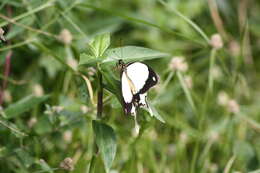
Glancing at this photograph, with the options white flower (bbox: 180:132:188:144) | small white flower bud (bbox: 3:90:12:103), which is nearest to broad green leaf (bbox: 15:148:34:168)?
small white flower bud (bbox: 3:90:12:103)

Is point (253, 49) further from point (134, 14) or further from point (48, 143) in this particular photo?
point (48, 143)

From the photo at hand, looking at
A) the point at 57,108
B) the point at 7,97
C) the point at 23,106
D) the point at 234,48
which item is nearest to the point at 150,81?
the point at 57,108

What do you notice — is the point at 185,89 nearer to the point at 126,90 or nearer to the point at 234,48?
the point at 126,90

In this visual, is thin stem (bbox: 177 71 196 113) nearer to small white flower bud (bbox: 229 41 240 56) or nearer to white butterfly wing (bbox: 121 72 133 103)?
white butterfly wing (bbox: 121 72 133 103)

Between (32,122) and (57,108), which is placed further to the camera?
(32,122)

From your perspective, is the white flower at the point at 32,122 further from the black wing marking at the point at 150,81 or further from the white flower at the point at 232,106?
the white flower at the point at 232,106

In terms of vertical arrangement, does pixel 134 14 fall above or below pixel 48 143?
above

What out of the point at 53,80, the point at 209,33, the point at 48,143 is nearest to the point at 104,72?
the point at 48,143
